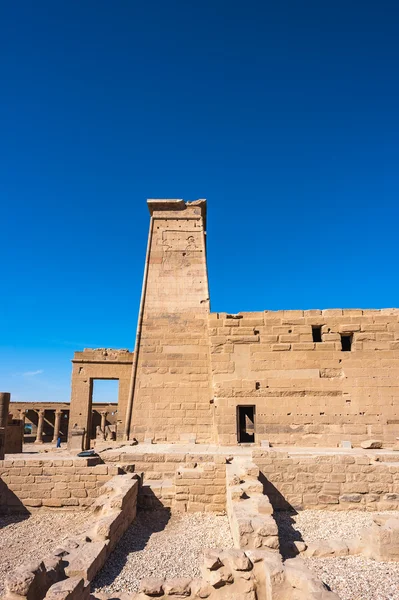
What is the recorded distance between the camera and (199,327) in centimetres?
1399

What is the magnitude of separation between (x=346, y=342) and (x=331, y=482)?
5660mm

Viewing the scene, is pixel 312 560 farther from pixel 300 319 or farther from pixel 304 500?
pixel 300 319

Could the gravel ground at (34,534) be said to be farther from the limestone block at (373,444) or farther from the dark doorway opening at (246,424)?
the dark doorway opening at (246,424)

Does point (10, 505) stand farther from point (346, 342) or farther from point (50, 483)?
point (346, 342)

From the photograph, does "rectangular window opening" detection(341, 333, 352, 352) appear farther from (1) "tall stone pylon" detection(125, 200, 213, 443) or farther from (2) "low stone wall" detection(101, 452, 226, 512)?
(2) "low stone wall" detection(101, 452, 226, 512)

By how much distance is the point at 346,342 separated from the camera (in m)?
12.4

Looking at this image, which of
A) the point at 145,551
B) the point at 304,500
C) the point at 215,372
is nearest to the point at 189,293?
the point at 215,372

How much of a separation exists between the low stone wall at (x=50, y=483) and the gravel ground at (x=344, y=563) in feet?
11.7

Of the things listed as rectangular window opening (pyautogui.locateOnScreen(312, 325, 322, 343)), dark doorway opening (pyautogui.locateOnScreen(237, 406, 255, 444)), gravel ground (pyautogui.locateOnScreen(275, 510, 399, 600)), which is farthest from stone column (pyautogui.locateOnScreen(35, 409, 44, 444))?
gravel ground (pyautogui.locateOnScreen(275, 510, 399, 600))

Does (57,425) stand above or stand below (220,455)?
below

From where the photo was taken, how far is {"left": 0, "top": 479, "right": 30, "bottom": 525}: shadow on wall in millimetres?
7668

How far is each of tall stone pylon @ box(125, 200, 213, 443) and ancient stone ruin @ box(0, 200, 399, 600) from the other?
0.15ft

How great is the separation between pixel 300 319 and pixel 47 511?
27.4ft

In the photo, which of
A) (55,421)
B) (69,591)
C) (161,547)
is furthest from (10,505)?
(55,421)
